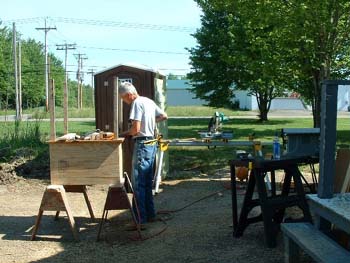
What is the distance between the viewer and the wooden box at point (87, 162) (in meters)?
6.52

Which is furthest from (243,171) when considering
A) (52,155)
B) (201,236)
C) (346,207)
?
A: (346,207)

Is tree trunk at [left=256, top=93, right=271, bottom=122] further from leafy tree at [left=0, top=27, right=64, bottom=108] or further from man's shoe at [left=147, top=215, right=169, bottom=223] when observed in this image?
leafy tree at [left=0, top=27, right=64, bottom=108]

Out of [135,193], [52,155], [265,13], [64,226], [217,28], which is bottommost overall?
[64,226]

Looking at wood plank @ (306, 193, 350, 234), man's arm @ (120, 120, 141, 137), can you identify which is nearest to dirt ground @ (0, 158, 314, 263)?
wood plank @ (306, 193, 350, 234)

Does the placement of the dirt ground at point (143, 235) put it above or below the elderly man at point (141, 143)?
below

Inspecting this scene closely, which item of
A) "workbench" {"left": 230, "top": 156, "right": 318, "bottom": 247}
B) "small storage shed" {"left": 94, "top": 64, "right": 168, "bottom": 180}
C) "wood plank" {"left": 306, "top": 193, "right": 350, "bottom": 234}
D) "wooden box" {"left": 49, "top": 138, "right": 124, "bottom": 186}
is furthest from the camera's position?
"small storage shed" {"left": 94, "top": 64, "right": 168, "bottom": 180}

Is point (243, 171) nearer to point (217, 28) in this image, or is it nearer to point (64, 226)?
point (64, 226)

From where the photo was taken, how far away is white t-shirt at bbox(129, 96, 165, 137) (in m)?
6.93

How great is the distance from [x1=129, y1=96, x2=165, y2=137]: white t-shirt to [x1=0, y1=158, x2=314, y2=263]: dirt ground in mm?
1257

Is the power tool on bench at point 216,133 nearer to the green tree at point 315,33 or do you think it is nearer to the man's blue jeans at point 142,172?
the green tree at point 315,33

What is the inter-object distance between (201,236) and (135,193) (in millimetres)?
1170

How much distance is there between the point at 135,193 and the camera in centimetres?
702

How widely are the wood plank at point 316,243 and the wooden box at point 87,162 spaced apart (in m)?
2.39

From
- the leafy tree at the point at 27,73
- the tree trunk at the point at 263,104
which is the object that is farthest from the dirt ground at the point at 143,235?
the leafy tree at the point at 27,73
